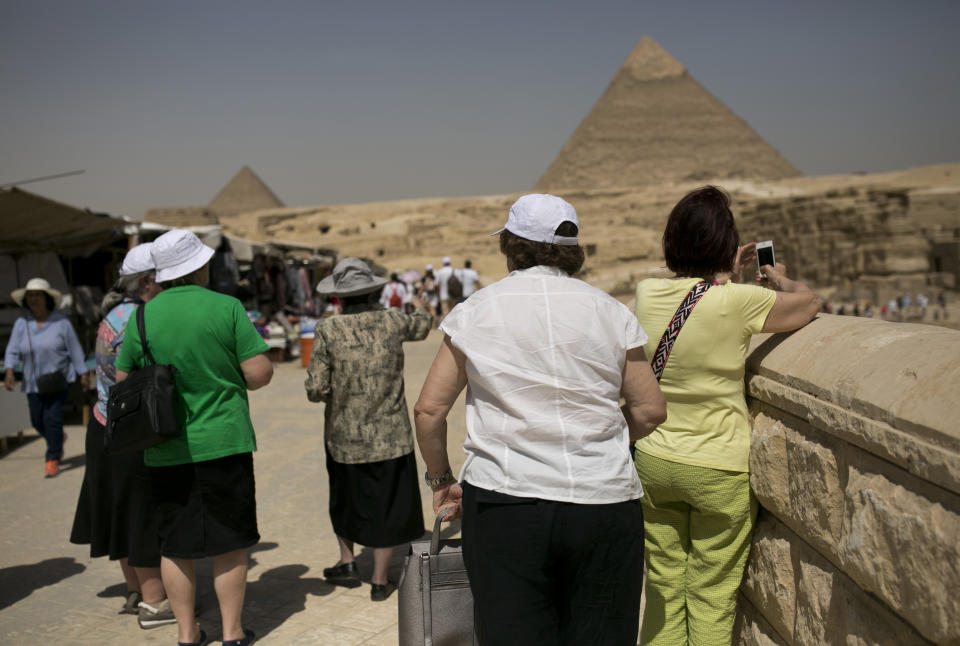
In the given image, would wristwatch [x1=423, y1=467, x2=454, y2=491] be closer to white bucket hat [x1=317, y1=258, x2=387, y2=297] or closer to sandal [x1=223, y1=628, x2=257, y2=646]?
sandal [x1=223, y1=628, x2=257, y2=646]

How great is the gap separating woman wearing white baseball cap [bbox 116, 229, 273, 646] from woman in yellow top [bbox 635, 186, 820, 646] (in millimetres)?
1474

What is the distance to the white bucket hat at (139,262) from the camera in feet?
10.6

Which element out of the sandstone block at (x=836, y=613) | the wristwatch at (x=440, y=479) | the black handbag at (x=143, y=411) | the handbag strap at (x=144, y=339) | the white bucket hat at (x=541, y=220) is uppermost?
the white bucket hat at (x=541, y=220)

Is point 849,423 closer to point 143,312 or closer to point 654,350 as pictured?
point 654,350

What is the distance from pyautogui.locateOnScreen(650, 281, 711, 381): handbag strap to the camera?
219 cm

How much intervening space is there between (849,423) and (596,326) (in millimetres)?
585

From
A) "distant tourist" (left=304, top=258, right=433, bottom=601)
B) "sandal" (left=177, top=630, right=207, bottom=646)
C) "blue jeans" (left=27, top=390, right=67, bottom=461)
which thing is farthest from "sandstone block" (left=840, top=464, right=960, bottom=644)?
"blue jeans" (left=27, top=390, right=67, bottom=461)

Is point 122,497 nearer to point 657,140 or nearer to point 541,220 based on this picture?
point 541,220

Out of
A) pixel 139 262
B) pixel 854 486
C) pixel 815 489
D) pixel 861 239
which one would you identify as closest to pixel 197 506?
pixel 139 262

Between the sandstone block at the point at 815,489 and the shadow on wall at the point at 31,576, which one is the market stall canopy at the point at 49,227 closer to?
the shadow on wall at the point at 31,576

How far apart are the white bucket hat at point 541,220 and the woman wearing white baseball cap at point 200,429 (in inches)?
52.9

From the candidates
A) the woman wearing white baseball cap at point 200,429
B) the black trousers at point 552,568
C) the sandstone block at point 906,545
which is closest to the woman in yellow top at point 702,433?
the black trousers at point 552,568

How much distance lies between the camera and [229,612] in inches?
117

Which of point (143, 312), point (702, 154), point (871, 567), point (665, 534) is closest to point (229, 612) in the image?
point (143, 312)
